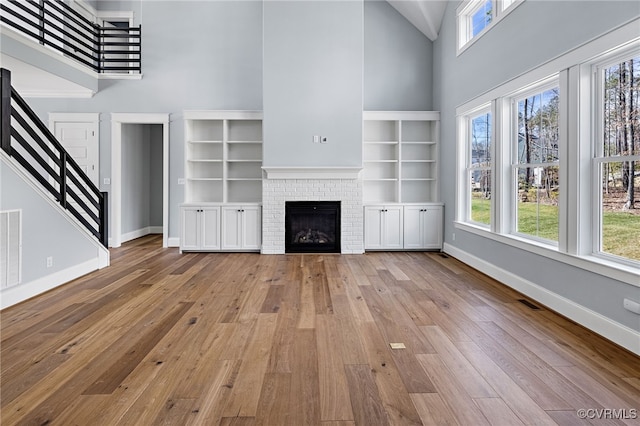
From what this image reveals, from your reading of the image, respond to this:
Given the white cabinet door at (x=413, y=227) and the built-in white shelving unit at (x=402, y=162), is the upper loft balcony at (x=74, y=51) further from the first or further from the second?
the white cabinet door at (x=413, y=227)

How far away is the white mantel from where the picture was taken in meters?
6.14

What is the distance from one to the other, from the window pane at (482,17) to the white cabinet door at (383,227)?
285 centimetres

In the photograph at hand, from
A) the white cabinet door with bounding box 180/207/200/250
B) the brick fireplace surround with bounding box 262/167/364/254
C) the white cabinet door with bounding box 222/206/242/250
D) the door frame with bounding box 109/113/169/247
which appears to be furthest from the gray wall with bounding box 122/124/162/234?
the brick fireplace surround with bounding box 262/167/364/254

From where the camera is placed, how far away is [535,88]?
3844 millimetres

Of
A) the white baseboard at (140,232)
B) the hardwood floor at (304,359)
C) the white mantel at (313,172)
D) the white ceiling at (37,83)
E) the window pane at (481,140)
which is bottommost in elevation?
the hardwood floor at (304,359)

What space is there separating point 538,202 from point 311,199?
3.41 metres

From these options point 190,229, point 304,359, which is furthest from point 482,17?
point 190,229

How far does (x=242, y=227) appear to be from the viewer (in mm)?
6367

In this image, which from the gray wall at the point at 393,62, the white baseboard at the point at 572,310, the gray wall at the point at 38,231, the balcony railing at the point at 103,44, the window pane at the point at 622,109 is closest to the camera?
the white baseboard at the point at 572,310

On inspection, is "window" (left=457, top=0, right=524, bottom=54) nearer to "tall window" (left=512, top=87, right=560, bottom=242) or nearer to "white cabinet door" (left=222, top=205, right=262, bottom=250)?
"tall window" (left=512, top=87, right=560, bottom=242)

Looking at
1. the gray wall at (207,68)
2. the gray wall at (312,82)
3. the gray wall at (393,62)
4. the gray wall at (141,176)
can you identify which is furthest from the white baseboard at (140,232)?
the gray wall at (393,62)

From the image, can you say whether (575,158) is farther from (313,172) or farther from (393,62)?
(393,62)

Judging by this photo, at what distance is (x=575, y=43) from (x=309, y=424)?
3.43m

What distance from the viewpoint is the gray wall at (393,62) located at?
6.83 m
